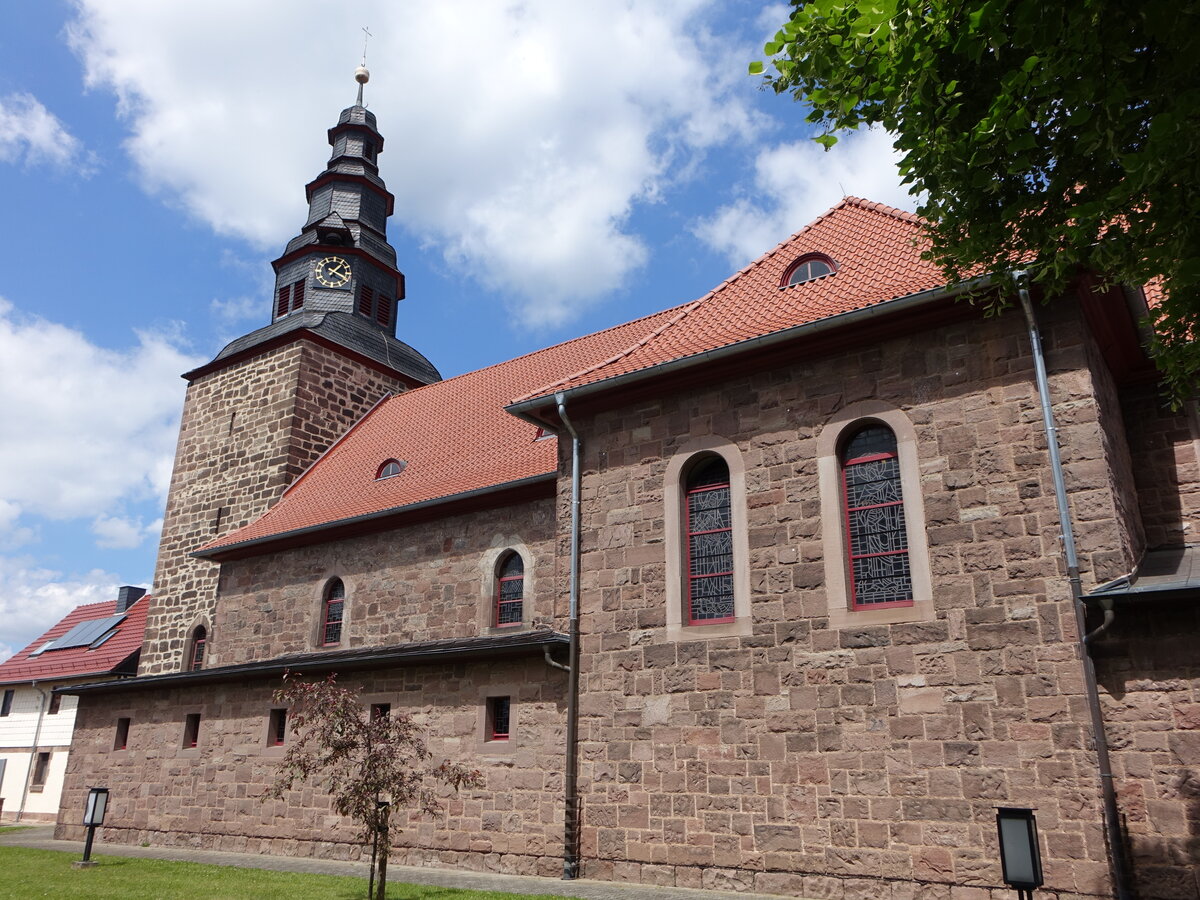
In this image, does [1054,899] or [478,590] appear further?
[478,590]

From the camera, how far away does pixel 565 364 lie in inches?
707

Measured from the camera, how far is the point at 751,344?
1034 centimetres

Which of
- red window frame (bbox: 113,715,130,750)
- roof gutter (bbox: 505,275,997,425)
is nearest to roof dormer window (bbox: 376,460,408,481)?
roof gutter (bbox: 505,275,997,425)

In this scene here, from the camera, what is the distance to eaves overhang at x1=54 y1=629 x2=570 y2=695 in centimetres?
1159

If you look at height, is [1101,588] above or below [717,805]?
above

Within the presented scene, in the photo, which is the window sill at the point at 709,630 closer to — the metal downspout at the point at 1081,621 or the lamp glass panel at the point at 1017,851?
the metal downspout at the point at 1081,621

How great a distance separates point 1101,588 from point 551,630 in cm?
647

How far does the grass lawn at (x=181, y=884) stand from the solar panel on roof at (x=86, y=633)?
1810cm

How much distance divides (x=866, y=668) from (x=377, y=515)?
884 cm

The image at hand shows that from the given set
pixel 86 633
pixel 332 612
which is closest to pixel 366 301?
pixel 332 612

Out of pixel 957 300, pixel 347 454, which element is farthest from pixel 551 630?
pixel 347 454

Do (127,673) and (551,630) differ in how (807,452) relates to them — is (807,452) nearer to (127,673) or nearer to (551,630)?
(551,630)

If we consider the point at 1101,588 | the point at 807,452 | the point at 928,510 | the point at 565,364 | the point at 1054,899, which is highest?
the point at 565,364

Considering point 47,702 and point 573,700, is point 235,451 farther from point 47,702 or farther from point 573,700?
point 573,700
